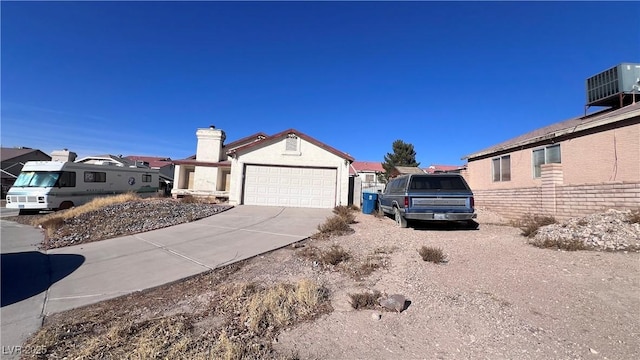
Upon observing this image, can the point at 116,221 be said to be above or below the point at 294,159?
below

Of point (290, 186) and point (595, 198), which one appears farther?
point (290, 186)

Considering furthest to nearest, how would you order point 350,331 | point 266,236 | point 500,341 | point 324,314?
point 266,236
point 324,314
point 350,331
point 500,341

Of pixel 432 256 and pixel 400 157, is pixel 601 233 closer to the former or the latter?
pixel 432 256

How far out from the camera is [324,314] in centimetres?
378

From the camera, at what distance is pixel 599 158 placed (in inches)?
369

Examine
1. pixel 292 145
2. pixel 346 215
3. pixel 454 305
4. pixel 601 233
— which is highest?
pixel 292 145

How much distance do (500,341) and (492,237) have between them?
564 centimetres

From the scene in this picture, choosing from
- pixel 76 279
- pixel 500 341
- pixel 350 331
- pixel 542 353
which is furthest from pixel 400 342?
pixel 76 279

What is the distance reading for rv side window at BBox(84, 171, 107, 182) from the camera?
18.3 metres

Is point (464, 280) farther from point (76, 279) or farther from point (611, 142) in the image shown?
point (611, 142)

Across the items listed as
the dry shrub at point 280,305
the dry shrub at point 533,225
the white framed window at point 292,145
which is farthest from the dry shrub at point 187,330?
the white framed window at point 292,145

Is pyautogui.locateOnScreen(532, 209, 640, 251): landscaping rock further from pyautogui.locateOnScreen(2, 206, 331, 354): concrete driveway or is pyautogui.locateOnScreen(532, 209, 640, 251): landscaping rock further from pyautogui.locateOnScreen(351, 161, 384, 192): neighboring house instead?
pyautogui.locateOnScreen(351, 161, 384, 192): neighboring house

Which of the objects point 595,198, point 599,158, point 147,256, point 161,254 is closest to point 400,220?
point 595,198

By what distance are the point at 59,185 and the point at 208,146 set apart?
937 cm
